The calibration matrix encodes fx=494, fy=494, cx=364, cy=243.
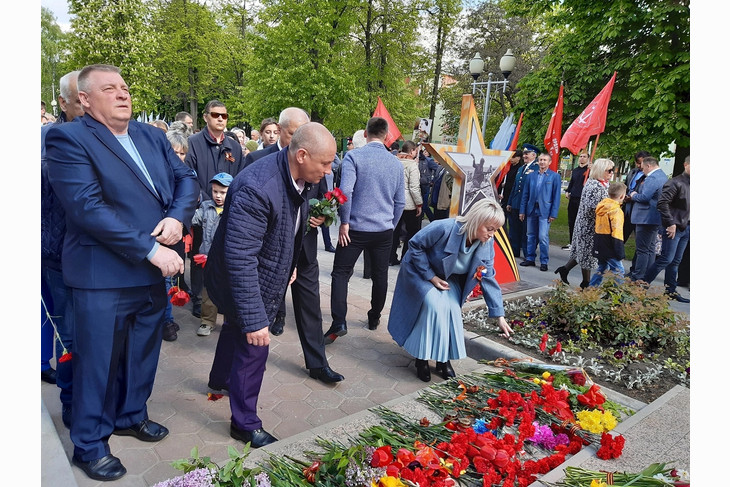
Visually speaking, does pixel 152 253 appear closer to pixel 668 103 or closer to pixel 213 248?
pixel 213 248

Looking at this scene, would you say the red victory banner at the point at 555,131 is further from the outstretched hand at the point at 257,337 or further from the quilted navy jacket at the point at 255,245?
the outstretched hand at the point at 257,337

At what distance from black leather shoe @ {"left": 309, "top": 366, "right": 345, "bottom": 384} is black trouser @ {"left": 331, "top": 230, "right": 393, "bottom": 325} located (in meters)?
0.97

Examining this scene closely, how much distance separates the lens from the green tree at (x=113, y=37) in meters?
19.3

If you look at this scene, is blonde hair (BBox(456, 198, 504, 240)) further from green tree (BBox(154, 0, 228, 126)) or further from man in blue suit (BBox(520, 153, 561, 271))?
green tree (BBox(154, 0, 228, 126))

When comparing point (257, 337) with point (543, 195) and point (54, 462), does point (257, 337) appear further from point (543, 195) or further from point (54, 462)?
point (543, 195)

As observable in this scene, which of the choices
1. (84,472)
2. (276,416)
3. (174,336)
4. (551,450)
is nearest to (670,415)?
(551,450)

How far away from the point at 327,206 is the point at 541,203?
6.42m

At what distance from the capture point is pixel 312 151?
279cm

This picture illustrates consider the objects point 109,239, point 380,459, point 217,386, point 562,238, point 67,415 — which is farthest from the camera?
point 562,238

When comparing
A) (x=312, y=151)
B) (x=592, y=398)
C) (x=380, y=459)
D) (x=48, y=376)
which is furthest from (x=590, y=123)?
(x=48, y=376)

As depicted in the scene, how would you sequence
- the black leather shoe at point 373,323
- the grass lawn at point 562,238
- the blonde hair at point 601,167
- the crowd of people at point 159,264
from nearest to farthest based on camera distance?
1. the crowd of people at point 159,264
2. the black leather shoe at point 373,323
3. the blonde hair at point 601,167
4. the grass lawn at point 562,238

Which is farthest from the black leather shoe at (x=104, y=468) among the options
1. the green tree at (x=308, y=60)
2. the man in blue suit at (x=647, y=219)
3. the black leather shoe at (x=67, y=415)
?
the green tree at (x=308, y=60)

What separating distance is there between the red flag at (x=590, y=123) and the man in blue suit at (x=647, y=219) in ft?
4.14

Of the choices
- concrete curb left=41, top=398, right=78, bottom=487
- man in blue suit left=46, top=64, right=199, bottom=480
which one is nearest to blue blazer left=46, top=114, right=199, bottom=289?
man in blue suit left=46, top=64, right=199, bottom=480
